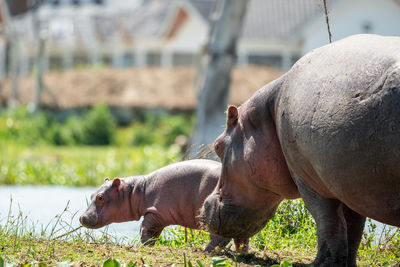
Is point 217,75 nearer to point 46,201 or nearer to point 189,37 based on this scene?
point 46,201

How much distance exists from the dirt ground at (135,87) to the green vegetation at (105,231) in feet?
2.34

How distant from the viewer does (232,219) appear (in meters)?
4.44

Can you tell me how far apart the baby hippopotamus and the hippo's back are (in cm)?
166

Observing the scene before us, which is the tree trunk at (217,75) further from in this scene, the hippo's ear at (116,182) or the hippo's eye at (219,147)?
the hippo's eye at (219,147)

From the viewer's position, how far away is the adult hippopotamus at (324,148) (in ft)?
10.9

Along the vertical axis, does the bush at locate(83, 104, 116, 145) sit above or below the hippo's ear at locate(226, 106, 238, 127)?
below

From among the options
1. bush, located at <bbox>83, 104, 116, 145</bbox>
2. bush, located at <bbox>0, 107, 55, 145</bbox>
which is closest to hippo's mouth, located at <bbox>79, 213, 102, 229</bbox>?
bush, located at <bbox>0, 107, 55, 145</bbox>

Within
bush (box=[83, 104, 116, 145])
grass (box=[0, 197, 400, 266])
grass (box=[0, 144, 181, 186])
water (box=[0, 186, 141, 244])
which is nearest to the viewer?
grass (box=[0, 197, 400, 266])

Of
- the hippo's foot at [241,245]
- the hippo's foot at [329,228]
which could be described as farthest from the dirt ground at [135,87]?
the hippo's foot at [329,228]

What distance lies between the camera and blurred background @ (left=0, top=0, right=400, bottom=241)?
14.9 m

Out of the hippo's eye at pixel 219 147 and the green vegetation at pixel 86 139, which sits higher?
the hippo's eye at pixel 219 147

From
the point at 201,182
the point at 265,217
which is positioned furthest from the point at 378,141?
the point at 201,182

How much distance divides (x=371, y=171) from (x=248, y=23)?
29.9 metres

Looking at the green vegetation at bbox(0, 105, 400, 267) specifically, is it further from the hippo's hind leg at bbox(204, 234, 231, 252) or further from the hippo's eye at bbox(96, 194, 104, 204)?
the hippo's eye at bbox(96, 194, 104, 204)
